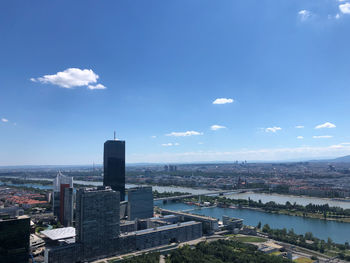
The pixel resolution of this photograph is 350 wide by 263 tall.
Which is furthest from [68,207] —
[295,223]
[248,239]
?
[295,223]

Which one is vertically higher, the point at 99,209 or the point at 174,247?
the point at 99,209

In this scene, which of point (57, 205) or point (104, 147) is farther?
point (104, 147)

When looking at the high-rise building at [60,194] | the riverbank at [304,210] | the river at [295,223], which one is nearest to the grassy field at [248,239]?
the river at [295,223]

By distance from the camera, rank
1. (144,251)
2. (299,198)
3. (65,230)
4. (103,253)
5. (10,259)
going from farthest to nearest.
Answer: (299,198) → (65,230) → (144,251) → (103,253) → (10,259)

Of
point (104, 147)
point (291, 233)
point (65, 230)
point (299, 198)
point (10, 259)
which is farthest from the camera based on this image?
point (299, 198)

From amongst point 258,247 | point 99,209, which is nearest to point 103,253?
point 99,209

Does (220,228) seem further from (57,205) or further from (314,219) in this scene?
(57,205)

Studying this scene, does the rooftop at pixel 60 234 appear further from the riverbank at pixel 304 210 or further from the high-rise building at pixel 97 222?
the riverbank at pixel 304 210

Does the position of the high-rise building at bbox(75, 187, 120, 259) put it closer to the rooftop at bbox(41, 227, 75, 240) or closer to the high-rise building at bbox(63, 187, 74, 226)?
the rooftop at bbox(41, 227, 75, 240)
